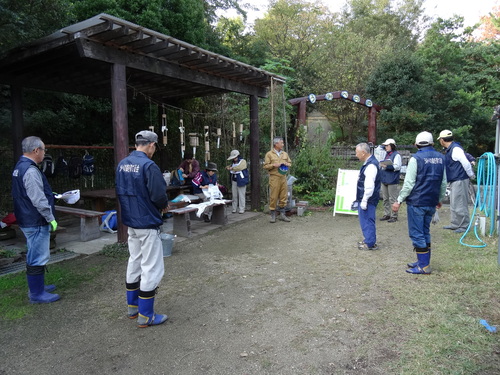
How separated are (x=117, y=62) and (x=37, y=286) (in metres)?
3.48

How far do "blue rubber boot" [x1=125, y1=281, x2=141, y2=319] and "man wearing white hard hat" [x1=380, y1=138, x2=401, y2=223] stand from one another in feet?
18.7

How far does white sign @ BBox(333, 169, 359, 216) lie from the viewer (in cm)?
884

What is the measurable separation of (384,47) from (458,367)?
19064 mm

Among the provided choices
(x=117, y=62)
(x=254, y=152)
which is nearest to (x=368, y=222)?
(x=254, y=152)

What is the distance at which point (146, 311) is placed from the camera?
11.0 ft

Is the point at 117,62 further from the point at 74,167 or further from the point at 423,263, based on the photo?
the point at 423,263

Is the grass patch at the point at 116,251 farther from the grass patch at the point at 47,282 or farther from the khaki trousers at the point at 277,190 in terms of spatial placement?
the khaki trousers at the point at 277,190

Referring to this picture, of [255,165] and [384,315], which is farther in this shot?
[255,165]

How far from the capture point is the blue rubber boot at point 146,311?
3322 millimetres

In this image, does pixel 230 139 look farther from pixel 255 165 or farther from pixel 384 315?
pixel 384 315

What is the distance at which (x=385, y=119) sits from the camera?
1609 centimetres

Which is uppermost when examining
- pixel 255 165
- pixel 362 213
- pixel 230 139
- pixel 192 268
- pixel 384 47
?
pixel 384 47

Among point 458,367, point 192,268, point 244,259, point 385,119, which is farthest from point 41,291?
point 385,119

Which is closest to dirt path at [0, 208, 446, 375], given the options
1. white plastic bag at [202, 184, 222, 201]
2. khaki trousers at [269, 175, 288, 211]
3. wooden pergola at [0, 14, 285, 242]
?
wooden pergola at [0, 14, 285, 242]
